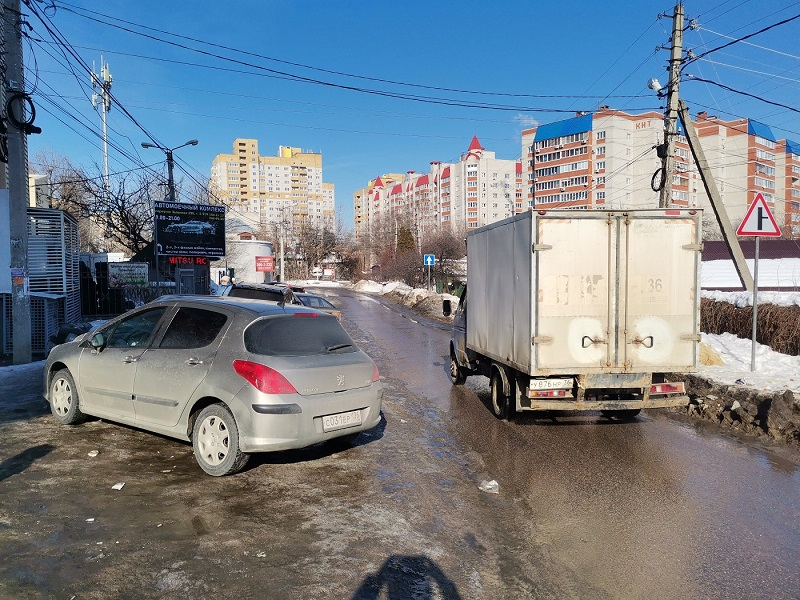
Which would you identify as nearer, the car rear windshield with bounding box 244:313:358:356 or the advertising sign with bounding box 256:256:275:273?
the car rear windshield with bounding box 244:313:358:356

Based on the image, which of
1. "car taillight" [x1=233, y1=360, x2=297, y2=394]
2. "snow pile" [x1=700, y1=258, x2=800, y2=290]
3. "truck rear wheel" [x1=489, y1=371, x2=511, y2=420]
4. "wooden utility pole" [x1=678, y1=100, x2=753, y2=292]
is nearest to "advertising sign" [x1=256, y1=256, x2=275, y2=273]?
"snow pile" [x1=700, y1=258, x2=800, y2=290]

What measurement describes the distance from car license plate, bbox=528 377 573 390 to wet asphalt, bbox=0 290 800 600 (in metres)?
0.64

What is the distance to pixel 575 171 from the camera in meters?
78.0

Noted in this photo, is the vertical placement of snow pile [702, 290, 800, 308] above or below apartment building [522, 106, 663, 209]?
below

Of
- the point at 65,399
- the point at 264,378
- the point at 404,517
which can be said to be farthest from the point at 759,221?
the point at 65,399

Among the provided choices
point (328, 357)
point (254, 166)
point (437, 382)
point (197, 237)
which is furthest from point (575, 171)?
point (254, 166)

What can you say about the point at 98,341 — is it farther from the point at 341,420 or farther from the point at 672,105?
the point at 672,105

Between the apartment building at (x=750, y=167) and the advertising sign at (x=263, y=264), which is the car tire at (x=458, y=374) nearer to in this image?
the advertising sign at (x=263, y=264)

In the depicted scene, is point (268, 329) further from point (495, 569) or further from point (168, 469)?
point (495, 569)

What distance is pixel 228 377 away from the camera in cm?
525

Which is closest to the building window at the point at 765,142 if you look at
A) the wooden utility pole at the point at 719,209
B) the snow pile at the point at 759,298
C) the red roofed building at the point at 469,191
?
the red roofed building at the point at 469,191

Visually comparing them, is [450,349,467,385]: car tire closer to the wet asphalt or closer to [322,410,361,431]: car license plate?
the wet asphalt

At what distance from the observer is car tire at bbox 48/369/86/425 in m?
6.67

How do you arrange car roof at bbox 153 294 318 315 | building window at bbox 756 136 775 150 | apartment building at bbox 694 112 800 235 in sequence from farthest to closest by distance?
building window at bbox 756 136 775 150 → apartment building at bbox 694 112 800 235 → car roof at bbox 153 294 318 315
